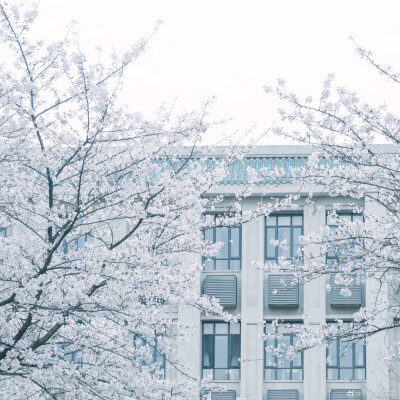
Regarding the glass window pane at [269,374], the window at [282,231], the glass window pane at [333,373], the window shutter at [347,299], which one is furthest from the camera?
the window at [282,231]

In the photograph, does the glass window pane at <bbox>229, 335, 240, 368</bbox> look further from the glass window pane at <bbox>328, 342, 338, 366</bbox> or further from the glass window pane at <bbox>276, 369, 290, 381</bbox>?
the glass window pane at <bbox>328, 342, 338, 366</bbox>

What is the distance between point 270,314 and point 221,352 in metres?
1.86

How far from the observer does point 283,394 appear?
29.0m

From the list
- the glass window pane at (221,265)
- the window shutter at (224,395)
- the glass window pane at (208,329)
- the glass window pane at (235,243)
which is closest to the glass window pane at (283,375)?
the window shutter at (224,395)

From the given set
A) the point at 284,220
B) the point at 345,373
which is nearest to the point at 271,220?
the point at 284,220

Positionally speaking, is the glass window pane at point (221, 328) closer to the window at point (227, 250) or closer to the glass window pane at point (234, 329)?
the glass window pane at point (234, 329)

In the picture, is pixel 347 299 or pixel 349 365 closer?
pixel 347 299

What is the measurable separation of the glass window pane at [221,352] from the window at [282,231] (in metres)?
2.82

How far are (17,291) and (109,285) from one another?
1.39 meters

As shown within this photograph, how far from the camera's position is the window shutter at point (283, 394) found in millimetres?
28922

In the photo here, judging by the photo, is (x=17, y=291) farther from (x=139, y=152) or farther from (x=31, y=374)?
(x=139, y=152)

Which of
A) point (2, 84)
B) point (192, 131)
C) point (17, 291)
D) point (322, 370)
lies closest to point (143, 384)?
point (17, 291)

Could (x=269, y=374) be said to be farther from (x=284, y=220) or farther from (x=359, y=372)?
(x=284, y=220)

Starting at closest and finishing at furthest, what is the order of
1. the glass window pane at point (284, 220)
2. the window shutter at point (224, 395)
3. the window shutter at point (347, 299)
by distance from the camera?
the window shutter at point (347, 299) → the window shutter at point (224, 395) → the glass window pane at point (284, 220)
